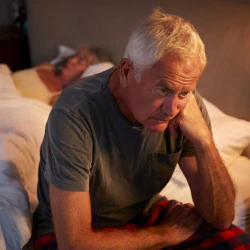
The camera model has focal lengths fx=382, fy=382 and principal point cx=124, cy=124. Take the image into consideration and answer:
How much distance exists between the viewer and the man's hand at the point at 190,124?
1.04 metres

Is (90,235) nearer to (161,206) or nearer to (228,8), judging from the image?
(161,206)

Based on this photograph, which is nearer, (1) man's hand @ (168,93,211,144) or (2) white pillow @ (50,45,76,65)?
(1) man's hand @ (168,93,211,144)

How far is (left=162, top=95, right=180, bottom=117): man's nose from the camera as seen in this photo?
886mm

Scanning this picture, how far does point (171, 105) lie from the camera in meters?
0.89

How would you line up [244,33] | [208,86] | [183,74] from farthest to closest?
1. [208,86]
2. [244,33]
3. [183,74]

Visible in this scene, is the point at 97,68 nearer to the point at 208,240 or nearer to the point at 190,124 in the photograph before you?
the point at 190,124

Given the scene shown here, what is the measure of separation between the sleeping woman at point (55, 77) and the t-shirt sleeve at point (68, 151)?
4.27 ft

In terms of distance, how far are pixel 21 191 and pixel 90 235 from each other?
341mm

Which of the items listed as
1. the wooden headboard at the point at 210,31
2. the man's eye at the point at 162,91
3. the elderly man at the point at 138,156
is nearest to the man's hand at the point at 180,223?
the elderly man at the point at 138,156

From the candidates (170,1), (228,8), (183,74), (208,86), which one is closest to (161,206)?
(183,74)

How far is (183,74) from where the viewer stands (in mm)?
843

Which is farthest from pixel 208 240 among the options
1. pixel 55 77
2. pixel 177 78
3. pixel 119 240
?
pixel 55 77

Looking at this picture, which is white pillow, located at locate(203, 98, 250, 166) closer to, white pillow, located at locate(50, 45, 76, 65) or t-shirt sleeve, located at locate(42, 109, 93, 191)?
t-shirt sleeve, located at locate(42, 109, 93, 191)

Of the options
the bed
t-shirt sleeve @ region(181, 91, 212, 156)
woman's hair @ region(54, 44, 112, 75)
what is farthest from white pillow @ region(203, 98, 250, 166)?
woman's hair @ region(54, 44, 112, 75)
